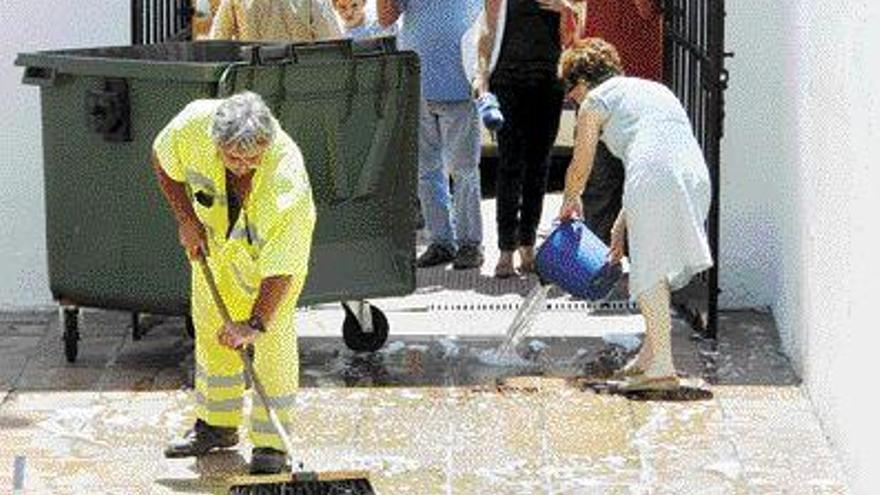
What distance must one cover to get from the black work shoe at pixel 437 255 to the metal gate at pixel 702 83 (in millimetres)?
1426

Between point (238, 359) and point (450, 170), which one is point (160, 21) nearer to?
point (450, 170)

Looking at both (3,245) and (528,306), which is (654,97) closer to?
(528,306)

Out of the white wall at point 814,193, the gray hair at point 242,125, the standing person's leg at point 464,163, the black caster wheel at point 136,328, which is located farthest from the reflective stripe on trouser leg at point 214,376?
the standing person's leg at point 464,163

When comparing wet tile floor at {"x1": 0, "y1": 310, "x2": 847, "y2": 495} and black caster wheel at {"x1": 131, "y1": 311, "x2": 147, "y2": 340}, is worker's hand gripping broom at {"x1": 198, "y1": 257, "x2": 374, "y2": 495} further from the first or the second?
black caster wheel at {"x1": 131, "y1": 311, "x2": 147, "y2": 340}

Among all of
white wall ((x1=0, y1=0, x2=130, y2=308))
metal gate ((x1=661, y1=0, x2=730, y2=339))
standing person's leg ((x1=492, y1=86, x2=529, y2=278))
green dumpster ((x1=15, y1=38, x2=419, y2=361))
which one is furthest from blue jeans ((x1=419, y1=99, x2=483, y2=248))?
white wall ((x1=0, y1=0, x2=130, y2=308))

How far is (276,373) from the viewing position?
980 cm

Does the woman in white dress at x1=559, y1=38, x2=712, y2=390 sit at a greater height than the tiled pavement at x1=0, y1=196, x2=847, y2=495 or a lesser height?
greater

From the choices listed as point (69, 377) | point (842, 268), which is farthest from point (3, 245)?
point (842, 268)

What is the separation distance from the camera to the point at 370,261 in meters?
11.6

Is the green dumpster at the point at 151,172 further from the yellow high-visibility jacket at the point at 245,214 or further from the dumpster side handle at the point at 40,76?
the yellow high-visibility jacket at the point at 245,214

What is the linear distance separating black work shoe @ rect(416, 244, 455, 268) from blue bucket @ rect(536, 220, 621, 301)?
2.25 meters

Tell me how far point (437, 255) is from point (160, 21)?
1.95m

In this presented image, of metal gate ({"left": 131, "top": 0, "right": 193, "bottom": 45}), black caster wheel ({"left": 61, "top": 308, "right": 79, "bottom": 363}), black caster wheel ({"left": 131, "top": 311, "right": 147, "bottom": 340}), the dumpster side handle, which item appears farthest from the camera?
metal gate ({"left": 131, "top": 0, "right": 193, "bottom": 45})

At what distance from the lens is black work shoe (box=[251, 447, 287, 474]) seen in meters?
9.69
